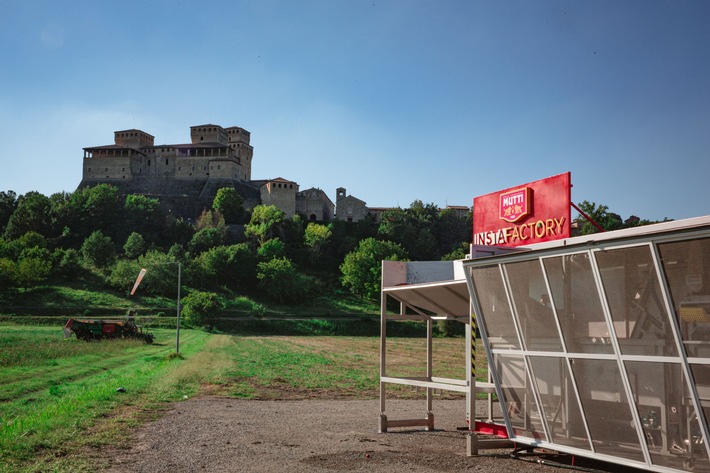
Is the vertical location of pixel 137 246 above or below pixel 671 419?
above

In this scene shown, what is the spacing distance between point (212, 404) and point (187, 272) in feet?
256

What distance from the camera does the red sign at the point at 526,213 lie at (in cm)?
1306

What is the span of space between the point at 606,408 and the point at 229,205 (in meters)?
120

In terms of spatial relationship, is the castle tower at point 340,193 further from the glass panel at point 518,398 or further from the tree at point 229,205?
the glass panel at point 518,398

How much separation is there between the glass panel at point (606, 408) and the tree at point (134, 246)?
106 m

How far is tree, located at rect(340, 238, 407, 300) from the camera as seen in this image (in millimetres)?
95000

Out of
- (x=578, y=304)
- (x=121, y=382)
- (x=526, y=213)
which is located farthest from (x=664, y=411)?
(x=121, y=382)

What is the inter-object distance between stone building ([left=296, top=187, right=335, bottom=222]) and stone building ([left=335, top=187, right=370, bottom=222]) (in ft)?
11.1

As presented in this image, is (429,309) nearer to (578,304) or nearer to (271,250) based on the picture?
(578,304)

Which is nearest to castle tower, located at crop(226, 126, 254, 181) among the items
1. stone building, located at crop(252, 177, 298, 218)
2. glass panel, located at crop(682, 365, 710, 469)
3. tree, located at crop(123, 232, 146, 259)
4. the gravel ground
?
stone building, located at crop(252, 177, 298, 218)

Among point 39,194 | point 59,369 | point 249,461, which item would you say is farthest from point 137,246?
point 249,461

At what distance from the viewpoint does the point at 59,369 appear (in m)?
26.9

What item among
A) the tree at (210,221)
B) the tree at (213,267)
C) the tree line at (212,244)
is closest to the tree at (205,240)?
the tree line at (212,244)

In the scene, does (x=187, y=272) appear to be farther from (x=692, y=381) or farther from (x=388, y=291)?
(x=692, y=381)
